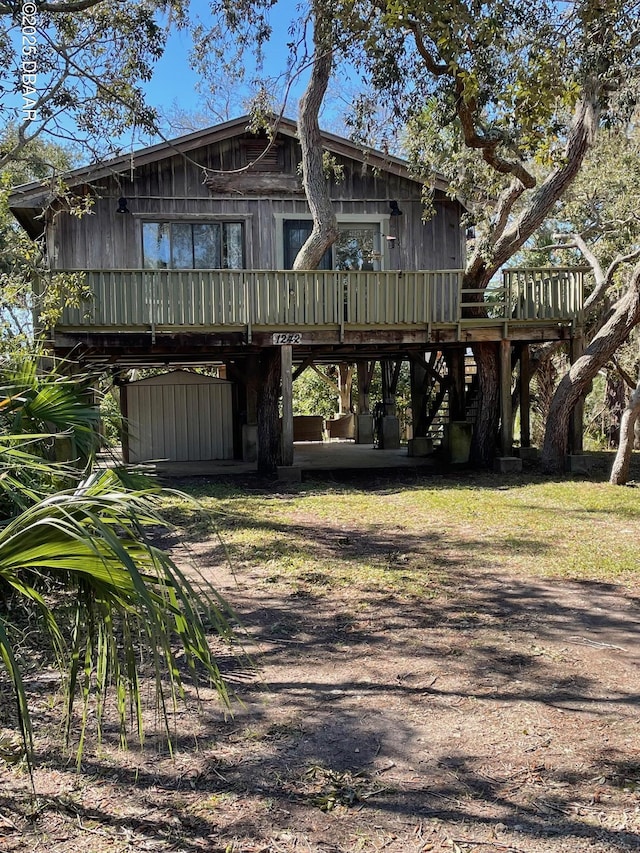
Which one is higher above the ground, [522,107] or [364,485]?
[522,107]

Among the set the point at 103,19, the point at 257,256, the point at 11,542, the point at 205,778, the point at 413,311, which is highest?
the point at 103,19

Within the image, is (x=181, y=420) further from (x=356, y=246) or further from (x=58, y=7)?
(x=58, y=7)

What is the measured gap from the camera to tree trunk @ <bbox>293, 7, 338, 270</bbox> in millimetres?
14133

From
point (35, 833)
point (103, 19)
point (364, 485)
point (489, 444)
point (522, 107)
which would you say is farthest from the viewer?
point (489, 444)

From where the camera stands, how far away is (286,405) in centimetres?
1427

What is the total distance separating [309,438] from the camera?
86.0 ft

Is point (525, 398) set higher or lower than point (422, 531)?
higher

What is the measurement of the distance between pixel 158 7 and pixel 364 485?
8.10 m

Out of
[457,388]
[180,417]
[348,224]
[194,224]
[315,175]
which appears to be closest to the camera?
[315,175]

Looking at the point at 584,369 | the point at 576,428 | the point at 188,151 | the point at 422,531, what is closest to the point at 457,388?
the point at 576,428

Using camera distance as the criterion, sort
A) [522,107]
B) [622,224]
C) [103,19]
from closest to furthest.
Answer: [522,107] < [103,19] < [622,224]

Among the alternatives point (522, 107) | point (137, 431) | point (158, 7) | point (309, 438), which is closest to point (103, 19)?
point (158, 7)

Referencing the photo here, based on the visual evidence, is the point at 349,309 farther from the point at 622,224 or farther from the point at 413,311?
the point at 622,224

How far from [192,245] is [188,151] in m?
1.84
